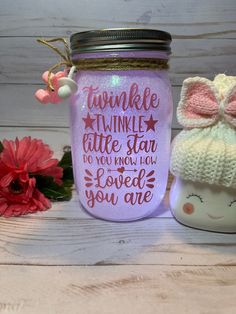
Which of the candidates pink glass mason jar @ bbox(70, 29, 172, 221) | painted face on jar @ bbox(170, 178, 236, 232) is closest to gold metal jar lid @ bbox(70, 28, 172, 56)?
pink glass mason jar @ bbox(70, 29, 172, 221)

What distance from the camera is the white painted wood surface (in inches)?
18.1

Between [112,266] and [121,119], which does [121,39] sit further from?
[112,266]

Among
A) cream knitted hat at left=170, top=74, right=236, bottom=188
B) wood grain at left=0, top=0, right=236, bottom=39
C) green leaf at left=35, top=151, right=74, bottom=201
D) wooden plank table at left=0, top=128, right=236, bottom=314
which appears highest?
wood grain at left=0, top=0, right=236, bottom=39

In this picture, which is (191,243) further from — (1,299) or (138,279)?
(1,299)

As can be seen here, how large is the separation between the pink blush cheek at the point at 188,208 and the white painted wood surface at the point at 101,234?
3cm

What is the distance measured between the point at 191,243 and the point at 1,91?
54 centimetres

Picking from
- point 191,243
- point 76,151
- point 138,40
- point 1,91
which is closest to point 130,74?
point 138,40

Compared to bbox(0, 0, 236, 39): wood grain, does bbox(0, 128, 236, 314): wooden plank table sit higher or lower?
lower

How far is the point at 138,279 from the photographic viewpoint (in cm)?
49

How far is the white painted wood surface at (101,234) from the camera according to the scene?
0.46 meters

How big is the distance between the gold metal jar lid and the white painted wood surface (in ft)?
0.86

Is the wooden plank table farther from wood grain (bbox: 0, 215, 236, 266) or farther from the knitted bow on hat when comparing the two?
the knitted bow on hat

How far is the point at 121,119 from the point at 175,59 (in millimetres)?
301

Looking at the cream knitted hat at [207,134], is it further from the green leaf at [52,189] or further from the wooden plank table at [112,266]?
the green leaf at [52,189]
